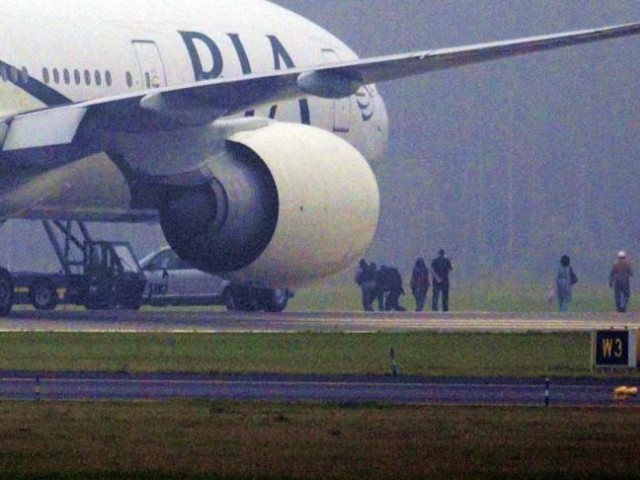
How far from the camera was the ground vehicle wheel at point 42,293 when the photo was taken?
45562 millimetres

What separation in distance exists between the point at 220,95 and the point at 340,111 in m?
9.60

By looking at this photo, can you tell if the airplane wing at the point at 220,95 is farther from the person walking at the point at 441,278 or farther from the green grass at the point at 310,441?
the person walking at the point at 441,278

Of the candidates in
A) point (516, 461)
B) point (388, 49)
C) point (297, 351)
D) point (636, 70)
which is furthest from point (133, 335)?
point (388, 49)

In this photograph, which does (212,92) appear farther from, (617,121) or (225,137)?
(617,121)

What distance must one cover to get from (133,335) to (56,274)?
12601 mm

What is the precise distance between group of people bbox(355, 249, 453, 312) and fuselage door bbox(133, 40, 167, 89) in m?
13.5

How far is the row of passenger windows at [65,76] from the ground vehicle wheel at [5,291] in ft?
13.6

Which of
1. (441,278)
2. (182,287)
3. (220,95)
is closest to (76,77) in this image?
(220,95)

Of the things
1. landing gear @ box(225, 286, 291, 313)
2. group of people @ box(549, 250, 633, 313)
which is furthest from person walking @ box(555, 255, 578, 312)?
landing gear @ box(225, 286, 291, 313)

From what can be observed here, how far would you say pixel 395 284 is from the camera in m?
53.7

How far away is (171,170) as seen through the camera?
122ft

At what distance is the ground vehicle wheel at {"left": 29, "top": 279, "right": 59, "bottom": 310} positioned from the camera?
4556 cm

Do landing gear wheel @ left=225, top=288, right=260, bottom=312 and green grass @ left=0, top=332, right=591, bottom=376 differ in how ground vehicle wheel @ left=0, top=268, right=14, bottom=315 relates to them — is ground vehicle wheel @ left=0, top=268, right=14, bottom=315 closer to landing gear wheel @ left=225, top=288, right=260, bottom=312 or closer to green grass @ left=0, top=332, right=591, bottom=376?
green grass @ left=0, top=332, right=591, bottom=376

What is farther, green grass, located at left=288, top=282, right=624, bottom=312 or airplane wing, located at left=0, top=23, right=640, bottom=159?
green grass, located at left=288, top=282, right=624, bottom=312
